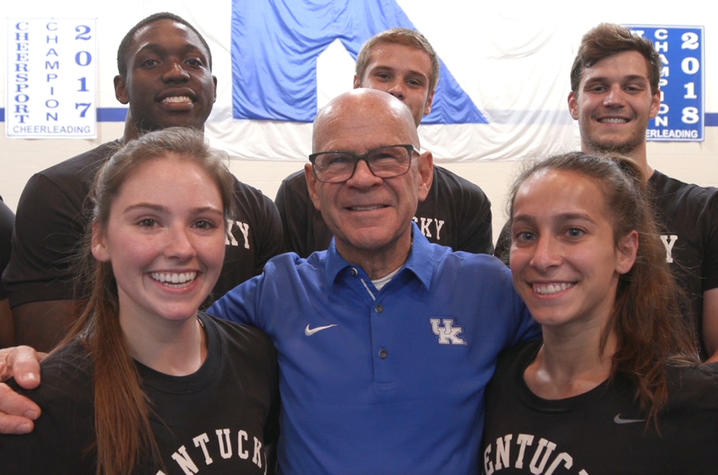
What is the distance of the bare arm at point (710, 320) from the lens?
102 inches

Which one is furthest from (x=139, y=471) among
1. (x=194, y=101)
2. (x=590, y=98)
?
(x=590, y=98)

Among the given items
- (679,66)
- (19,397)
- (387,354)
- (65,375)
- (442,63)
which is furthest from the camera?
(679,66)

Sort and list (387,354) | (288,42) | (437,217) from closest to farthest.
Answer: (387,354) < (437,217) < (288,42)

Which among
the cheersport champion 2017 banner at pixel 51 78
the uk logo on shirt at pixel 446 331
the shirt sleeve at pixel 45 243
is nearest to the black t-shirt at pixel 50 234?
the shirt sleeve at pixel 45 243

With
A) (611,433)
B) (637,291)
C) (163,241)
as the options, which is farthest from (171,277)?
(637,291)

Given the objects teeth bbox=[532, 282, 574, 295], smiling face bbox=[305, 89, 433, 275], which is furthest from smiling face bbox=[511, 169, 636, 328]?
smiling face bbox=[305, 89, 433, 275]

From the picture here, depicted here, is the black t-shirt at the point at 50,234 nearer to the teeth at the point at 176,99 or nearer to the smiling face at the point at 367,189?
the teeth at the point at 176,99

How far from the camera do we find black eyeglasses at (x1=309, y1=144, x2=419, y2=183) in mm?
2051

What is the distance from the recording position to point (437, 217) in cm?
316

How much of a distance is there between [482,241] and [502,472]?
166 centimetres

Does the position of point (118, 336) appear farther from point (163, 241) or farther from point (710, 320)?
point (710, 320)

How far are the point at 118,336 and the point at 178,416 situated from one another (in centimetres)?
28

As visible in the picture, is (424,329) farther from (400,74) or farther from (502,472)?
(400,74)

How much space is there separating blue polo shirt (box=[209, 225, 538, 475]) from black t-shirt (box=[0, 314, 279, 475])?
0.15 metres
